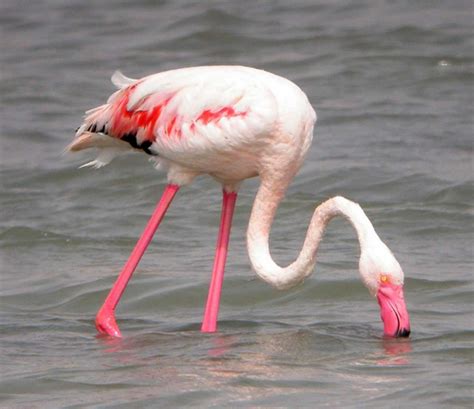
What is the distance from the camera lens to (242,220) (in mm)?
12258

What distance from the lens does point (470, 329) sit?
8641 millimetres

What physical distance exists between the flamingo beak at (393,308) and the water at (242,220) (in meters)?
0.14

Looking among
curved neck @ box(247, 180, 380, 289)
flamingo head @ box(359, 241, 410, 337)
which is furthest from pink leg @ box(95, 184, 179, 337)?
flamingo head @ box(359, 241, 410, 337)

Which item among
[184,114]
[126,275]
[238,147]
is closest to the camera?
[238,147]

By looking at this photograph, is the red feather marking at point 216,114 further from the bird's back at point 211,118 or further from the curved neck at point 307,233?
the curved neck at point 307,233

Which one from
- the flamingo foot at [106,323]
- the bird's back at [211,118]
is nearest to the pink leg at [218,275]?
the bird's back at [211,118]

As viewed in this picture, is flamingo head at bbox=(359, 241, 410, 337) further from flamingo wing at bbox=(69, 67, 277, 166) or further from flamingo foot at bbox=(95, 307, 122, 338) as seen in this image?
flamingo foot at bbox=(95, 307, 122, 338)

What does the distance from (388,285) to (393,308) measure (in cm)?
14

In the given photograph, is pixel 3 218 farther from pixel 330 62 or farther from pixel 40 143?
pixel 330 62

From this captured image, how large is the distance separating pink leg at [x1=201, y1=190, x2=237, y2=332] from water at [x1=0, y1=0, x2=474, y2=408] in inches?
5.9

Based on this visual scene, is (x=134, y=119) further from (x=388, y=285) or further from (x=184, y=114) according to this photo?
(x=388, y=285)

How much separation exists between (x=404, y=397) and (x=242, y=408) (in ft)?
2.76

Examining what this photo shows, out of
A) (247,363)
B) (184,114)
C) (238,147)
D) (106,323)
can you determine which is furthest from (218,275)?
(247,363)

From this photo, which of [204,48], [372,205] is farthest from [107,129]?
[204,48]
